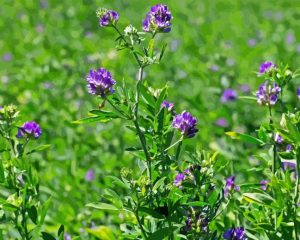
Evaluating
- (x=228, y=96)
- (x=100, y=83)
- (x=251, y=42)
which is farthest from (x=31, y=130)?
(x=251, y=42)

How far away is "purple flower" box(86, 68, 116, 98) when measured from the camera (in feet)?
5.26

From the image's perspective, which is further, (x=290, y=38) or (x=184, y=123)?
(x=290, y=38)

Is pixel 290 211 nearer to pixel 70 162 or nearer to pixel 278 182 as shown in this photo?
pixel 278 182

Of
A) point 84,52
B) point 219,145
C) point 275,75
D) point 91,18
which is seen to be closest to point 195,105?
point 219,145

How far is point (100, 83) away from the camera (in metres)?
1.60

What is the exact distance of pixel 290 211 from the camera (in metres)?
1.69

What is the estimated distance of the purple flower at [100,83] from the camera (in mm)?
1603

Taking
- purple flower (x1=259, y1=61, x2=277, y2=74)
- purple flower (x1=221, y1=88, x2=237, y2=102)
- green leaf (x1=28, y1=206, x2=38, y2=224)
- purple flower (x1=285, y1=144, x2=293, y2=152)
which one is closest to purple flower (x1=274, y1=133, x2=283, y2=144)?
purple flower (x1=285, y1=144, x2=293, y2=152)

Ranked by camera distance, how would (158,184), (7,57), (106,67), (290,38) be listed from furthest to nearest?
(290,38) < (7,57) < (106,67) < (158,184)

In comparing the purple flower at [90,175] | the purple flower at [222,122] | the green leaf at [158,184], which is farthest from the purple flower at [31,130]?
the purple flower at [222,122]

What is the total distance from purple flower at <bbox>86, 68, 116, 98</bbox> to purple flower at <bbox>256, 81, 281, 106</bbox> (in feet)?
1.46

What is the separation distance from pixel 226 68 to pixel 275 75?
7.74 ft

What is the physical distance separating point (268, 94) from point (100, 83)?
0.48 metres

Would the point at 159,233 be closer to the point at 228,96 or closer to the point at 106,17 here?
the point at 106,17
